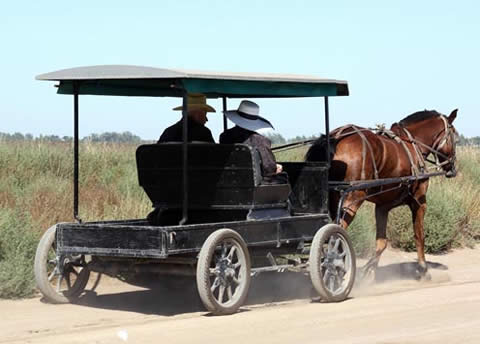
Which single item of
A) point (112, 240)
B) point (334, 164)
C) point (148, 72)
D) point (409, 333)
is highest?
point (148, 72)

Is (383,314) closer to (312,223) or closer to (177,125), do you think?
(312,223)

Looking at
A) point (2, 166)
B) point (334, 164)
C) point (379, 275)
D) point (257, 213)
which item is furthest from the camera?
point (2, 166)

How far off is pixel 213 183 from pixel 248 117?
0.81 metres

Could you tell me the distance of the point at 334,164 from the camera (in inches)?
480

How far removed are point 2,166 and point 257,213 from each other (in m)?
9.30

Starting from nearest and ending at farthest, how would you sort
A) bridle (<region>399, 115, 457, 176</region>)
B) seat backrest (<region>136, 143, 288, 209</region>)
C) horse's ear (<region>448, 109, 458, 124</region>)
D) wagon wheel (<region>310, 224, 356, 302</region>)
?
seat backrest (<region>136, 143, 288, 209</region>)
wagon wheel (<region>310, 224, 356, 302</region>)
bridle (<region>399, 115, 457, 176</region>)
horse's ear (<region>448, 109, 458, 124</region>)

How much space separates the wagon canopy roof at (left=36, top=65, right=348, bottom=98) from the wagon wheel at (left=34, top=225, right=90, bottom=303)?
1579 millimetres

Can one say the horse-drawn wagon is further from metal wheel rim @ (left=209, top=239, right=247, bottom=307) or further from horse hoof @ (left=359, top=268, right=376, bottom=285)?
horse hoof @ (left=359, top=268, right=376, bottom=285)

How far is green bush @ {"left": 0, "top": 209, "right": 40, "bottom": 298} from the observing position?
10984 mm

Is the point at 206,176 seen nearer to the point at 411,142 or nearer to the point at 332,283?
the point at 332,283

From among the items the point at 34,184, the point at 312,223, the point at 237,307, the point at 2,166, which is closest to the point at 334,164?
the point at 312,223

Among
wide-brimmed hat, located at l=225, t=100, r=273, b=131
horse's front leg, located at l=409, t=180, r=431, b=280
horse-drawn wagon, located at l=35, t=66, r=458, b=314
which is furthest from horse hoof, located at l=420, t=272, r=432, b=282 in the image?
wide-brimmed hat, located at l=225, t=100, r=273, b=131

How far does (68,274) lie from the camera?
1077cm

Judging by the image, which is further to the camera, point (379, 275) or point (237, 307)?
point (379, 275)
